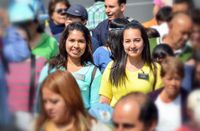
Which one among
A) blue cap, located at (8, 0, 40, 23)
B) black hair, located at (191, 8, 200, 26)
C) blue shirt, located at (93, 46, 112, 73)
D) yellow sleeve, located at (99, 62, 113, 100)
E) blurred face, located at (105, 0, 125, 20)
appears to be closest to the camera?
black hair, located at (191, 8, 200, 26)

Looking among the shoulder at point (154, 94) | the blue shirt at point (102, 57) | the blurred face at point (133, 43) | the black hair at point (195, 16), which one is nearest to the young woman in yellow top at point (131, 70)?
the blurred face at point (133, 43)

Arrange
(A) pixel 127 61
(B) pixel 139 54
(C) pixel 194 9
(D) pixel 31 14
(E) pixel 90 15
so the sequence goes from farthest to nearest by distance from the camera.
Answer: (E) pixel 90 15, (A) pixel 127 61, (B) pixel 139 54, (D) pixel 31 14, (C) pixel 194 9

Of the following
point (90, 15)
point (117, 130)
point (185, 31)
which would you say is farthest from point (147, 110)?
point (90, 15)

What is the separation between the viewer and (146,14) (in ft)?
11.8

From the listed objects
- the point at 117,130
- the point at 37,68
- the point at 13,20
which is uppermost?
the point at 13,20

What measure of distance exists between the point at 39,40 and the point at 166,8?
0.62m

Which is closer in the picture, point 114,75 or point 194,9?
point 194,9

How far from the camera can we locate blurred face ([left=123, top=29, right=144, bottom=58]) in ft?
13.3

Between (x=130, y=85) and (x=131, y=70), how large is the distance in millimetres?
102

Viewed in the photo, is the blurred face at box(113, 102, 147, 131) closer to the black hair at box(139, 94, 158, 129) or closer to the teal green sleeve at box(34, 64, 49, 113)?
the black hair at box(139, 94, 158, 129)

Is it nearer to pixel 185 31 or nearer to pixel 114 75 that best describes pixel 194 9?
pixel 185 31

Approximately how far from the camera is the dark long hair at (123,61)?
4.02m

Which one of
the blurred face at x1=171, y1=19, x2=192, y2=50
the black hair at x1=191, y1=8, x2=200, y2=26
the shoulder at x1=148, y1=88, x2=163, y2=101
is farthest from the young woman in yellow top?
the black hair at x1=191, y1=8, x2=200, y2=26

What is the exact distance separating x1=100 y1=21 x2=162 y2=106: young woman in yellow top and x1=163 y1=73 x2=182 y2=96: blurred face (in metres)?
0.44
